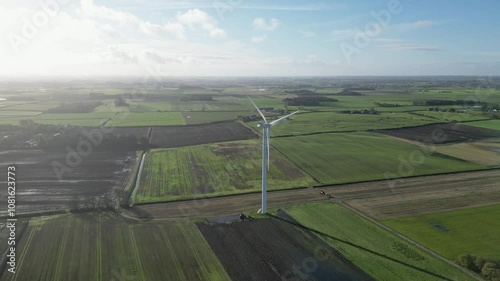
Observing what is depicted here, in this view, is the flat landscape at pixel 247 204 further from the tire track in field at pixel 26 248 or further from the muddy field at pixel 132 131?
the muddy field at pixel 132 131

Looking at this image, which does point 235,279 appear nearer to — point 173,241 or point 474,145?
point 173,241

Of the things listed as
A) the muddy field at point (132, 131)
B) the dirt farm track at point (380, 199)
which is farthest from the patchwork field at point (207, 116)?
the dirt farm track at point (380, 199)

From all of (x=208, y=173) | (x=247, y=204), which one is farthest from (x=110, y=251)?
(x=208, y=173)

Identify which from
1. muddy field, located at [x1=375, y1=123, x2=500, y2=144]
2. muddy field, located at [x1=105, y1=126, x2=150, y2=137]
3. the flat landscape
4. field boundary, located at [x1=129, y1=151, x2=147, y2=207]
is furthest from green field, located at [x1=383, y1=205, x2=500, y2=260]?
muddy field, located at [x1=105, y1=126, x2=150, y2=137]

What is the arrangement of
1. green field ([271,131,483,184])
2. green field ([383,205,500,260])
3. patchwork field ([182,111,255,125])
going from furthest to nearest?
patchwork field ([182,111,255,125]), green field ([271,131,483,184]), green field ([383,205,500,260])

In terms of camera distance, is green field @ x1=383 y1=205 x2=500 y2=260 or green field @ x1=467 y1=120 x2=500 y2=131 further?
green field @ x1=467 y1=120 x2=500 y2=131

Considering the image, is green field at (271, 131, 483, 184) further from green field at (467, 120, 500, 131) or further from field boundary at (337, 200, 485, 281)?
green field at (467, 120, 500, 131)

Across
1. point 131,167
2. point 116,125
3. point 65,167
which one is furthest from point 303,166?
point 116,125
